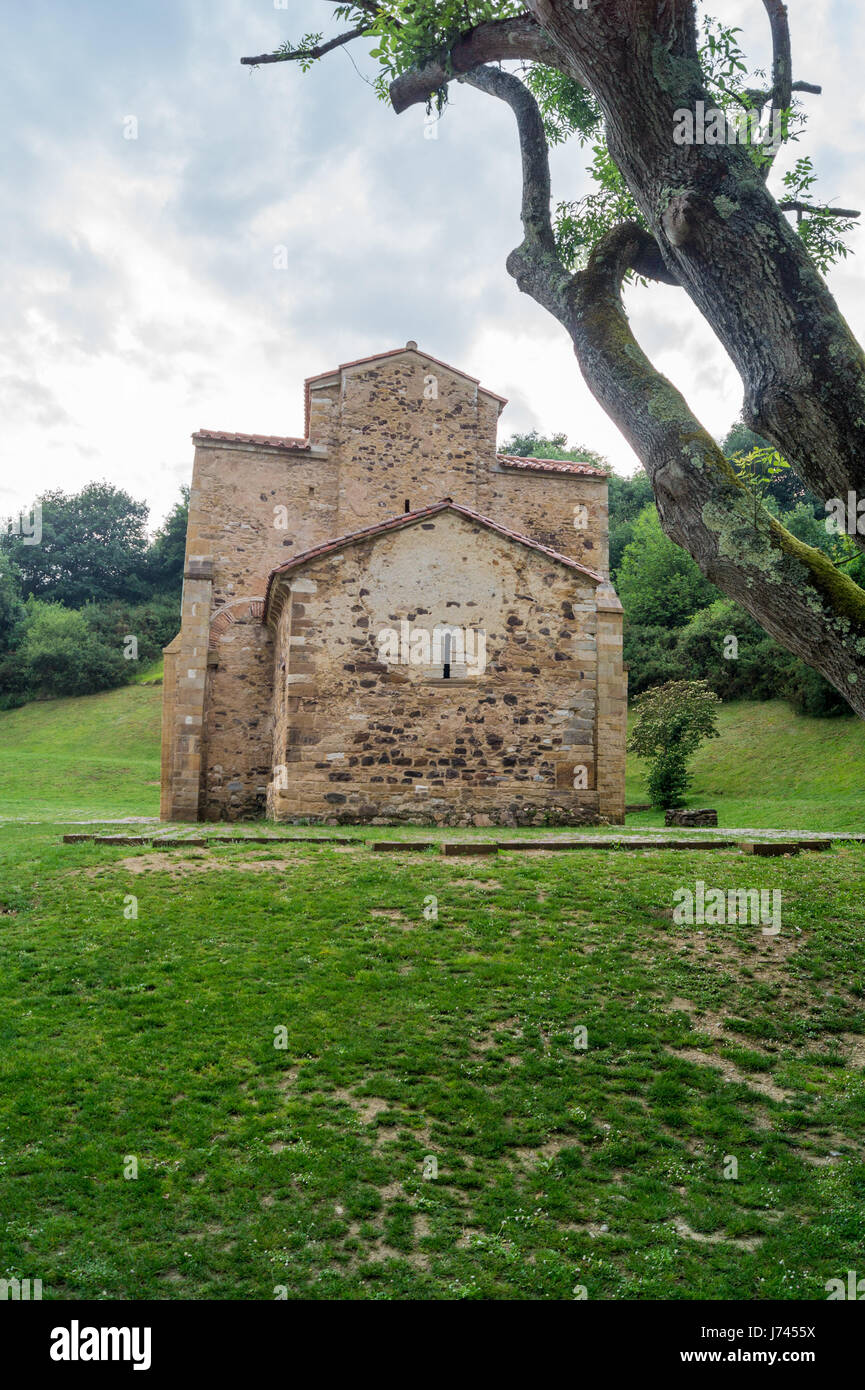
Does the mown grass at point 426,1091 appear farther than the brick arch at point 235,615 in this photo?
No

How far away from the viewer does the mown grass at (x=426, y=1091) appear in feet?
14.0

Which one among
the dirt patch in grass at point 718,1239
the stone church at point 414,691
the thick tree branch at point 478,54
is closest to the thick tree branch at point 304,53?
the thick tree branch at point 478,54

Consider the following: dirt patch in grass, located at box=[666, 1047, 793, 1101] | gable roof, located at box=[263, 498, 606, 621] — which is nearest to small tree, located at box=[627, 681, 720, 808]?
gable roof, located at box=[263, 498, 606, 621]

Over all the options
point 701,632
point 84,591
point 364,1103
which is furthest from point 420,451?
point 84,591

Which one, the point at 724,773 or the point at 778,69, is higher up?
the point at 778,69

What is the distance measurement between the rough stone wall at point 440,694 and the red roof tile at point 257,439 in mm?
4983

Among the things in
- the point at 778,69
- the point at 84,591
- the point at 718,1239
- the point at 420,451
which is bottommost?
the point at 718,1239

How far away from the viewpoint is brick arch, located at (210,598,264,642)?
18.2 meters

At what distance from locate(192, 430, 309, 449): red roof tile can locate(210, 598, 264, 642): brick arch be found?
3482 mm

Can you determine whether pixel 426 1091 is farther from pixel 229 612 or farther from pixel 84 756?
pixel 84 756

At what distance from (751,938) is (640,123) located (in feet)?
21.4

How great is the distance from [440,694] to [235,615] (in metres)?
5.82

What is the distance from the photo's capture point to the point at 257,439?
1895 centimetres

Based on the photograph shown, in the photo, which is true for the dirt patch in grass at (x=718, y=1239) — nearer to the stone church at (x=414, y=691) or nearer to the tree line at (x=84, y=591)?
the stone church at (x=414, y=691)
